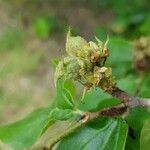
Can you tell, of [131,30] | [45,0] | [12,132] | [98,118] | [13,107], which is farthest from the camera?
[45,0]

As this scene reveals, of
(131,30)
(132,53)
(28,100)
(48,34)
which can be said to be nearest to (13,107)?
(28,100)

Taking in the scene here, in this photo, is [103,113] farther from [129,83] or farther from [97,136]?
[129,83]

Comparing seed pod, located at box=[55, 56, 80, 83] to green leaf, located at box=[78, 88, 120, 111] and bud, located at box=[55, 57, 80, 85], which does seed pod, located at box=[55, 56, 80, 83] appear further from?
green leaf, located at box=[78, 88, 120, 111]

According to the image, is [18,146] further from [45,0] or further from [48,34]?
[45,0]

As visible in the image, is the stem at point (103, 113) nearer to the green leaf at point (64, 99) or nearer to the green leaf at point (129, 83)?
the green leaf at point (64, 99)

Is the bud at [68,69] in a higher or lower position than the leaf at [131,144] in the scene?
higher

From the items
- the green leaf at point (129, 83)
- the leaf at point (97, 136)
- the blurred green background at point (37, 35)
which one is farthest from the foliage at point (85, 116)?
the blurred green background at point (37, 35)

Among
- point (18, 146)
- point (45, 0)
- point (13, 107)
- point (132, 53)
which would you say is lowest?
point (13, 107)
